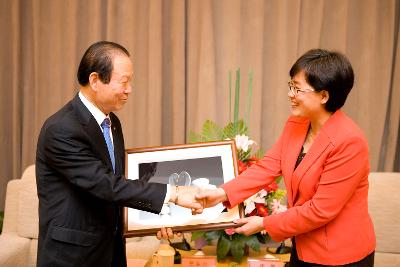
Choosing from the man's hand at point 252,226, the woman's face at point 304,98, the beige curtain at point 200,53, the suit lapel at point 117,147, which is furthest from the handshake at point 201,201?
the beige curtain at point 200,53

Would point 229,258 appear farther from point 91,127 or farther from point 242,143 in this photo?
point 91,127

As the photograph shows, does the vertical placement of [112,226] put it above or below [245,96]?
below

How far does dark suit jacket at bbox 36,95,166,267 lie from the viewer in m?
1.76

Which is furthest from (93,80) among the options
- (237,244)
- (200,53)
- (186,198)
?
(200,53)

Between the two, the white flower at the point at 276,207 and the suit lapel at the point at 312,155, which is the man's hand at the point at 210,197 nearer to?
the white flower at the point at 276,207

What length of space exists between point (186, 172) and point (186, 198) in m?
0.20

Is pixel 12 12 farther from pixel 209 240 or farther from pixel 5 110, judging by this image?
pixel 209 240

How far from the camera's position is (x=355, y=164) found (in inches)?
66.7

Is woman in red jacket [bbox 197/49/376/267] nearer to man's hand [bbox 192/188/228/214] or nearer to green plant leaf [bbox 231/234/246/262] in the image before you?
man's hand [bbox 192/188/228/214]

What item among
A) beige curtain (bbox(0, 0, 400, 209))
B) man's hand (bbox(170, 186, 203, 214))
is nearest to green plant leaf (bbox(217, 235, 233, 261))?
man's hand (bbox(170, 186, 203, 214))

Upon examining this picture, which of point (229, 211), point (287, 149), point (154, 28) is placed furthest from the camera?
point (154, 28)

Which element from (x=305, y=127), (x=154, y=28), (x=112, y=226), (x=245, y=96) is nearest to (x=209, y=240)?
(x=112, y=226)

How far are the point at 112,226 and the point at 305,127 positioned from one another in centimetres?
89

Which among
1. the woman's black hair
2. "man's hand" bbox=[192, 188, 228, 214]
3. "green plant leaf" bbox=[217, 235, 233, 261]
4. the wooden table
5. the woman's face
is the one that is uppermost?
the woman's black hair
